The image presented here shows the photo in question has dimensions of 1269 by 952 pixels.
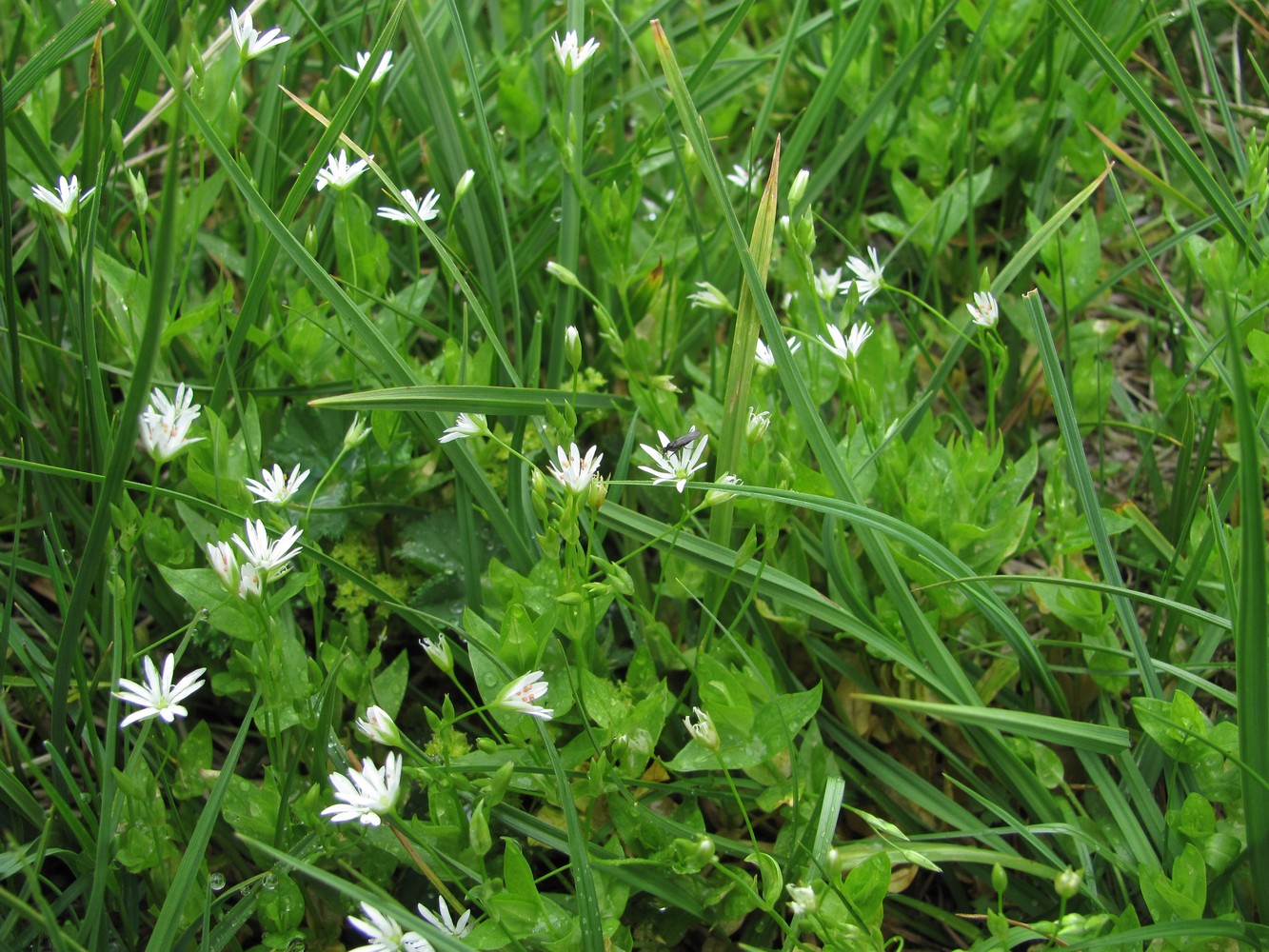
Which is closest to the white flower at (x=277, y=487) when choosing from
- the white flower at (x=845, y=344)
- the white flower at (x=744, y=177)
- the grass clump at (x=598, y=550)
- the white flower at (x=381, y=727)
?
the grass clump at (x=598, y=550)

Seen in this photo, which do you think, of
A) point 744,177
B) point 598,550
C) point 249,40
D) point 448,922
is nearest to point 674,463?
point 598,550

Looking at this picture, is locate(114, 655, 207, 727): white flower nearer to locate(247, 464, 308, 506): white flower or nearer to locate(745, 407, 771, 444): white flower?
locate(247, 464, 308, 506): white flower

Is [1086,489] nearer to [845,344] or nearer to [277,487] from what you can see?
[845,344]

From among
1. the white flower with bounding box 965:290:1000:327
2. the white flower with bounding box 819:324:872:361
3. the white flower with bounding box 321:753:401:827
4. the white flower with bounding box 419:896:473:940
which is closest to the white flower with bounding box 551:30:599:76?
the white flower with bounding box 819:324:872:361

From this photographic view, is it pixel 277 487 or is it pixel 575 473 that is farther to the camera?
pixel 277 487

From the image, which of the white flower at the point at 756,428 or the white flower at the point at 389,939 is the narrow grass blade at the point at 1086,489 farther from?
the white flower at the point at 389,939

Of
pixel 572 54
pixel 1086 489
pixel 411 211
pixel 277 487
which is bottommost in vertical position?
pixel 1086 489

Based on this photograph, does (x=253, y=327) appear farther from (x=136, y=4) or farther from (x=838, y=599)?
(x=838, y=599)
